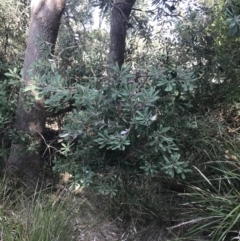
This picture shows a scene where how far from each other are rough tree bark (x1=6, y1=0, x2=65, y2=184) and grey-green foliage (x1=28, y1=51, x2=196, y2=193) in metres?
1.39

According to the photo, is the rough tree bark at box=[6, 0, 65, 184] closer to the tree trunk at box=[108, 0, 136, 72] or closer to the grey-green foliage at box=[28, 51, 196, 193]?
the tree trunk at box=[108, 0, 136, 72]

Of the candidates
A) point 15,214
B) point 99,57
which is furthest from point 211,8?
point 15,214

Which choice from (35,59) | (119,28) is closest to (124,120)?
(35,59)

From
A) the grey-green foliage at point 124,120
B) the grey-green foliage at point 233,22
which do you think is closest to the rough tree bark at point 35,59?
the grey-green foliage at point 124,120

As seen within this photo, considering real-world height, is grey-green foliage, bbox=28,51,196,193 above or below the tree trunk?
below

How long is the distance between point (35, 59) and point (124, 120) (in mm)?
2132

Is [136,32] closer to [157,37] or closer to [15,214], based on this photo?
[157,37]

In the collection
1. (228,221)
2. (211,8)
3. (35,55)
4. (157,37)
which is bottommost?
(228,221)

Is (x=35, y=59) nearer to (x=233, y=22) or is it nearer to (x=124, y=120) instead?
(x=124, y=120)

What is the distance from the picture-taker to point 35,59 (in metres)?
5.07

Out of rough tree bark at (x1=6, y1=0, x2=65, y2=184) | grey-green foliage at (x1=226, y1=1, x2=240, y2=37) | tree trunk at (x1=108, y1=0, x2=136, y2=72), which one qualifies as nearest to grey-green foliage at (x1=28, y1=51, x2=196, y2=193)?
grey-green foliage at (x1=226, y1=1, x2=240, y2=37)

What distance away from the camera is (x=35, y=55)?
509 cm

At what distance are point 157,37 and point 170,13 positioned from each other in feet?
2.06

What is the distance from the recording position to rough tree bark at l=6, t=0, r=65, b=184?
5.06 m
